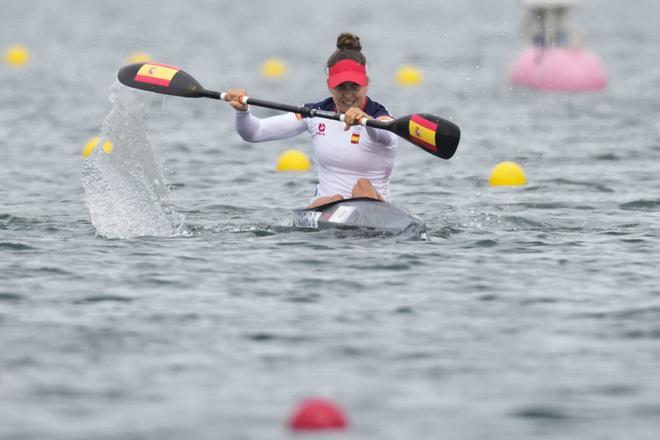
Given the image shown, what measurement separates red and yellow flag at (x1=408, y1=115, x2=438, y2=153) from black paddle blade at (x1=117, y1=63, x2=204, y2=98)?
2.02 meters

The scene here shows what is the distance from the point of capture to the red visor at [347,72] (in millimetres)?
10844

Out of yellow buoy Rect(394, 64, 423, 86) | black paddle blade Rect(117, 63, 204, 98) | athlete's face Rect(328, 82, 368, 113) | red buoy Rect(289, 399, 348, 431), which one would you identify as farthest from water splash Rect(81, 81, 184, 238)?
yellow buoy Rect(394, 64, 423, 86)

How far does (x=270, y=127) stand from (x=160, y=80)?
4.23 ft

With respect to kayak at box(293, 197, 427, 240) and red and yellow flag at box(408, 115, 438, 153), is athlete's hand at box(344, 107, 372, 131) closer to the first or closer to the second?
red and yellow flag at box(408, 115, 438, 153)

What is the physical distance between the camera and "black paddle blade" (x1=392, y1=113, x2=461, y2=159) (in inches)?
429

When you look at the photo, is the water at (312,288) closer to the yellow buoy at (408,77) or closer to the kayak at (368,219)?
the kayak at (368,219)

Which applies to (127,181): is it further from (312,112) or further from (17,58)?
(17,58)

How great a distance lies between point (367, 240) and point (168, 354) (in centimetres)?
329

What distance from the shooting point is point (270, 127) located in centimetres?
1144

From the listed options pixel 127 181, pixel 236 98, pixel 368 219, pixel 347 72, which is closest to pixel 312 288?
pixel 368 219

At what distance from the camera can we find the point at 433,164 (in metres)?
16.5

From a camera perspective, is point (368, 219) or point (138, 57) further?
point (138, 57)

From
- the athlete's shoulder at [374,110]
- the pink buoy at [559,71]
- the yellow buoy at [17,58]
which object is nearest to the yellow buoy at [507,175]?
the athlete's shoulder at [374,110]

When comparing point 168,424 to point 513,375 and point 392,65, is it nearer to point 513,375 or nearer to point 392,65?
point 513,375
